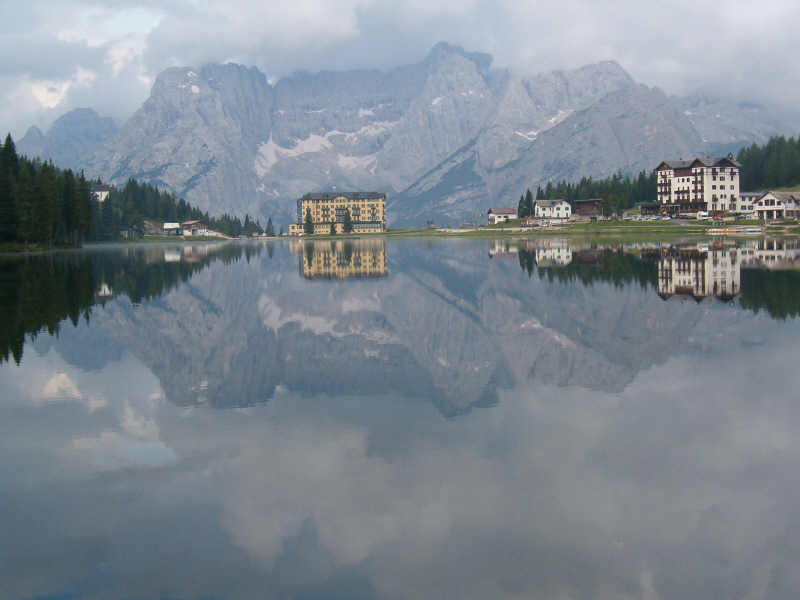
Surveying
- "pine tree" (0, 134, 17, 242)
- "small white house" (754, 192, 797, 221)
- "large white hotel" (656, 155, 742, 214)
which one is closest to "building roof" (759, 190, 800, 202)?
"small white house" (754, 192, 797, 221)

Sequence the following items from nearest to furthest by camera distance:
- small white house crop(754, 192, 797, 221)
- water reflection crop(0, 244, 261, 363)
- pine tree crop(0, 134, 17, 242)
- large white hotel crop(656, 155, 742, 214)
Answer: water reflection crop(0, 244, 261, 363), pine tree crop(0, 134, 17, 242), small white house crop(754, 192, 797, 221), large white hotel crop(656, 155, 742, 214)

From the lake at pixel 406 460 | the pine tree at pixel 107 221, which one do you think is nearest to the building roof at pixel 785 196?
the lake at pixel 406 460

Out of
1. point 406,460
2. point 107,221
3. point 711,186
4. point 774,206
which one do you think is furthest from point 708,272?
point 107,221

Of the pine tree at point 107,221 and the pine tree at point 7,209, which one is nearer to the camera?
the pine tree at point 7,209

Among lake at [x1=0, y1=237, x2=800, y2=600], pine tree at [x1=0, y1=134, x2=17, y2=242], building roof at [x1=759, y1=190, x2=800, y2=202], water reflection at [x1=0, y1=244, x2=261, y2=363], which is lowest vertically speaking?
lake at [x1=0, y1=237, x2=800, y2=600]

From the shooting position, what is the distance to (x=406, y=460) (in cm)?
1323

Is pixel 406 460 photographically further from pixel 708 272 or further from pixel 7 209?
pixel 7 209

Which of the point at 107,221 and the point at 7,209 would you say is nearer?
the point at 7,209

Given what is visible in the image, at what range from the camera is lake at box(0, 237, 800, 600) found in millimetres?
9141

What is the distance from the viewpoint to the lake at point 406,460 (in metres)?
9.14

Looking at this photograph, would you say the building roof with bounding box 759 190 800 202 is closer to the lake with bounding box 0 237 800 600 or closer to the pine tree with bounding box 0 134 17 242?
the lake with bounding box 0 237 800 600

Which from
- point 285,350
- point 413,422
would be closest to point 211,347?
point 285,350

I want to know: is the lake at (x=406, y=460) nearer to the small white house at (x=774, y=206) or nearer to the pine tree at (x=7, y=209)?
the pine tree at (x=7, y=209)

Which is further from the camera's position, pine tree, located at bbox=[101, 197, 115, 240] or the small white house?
pine tree, located at bbox=[101, 197, 115, 240]
